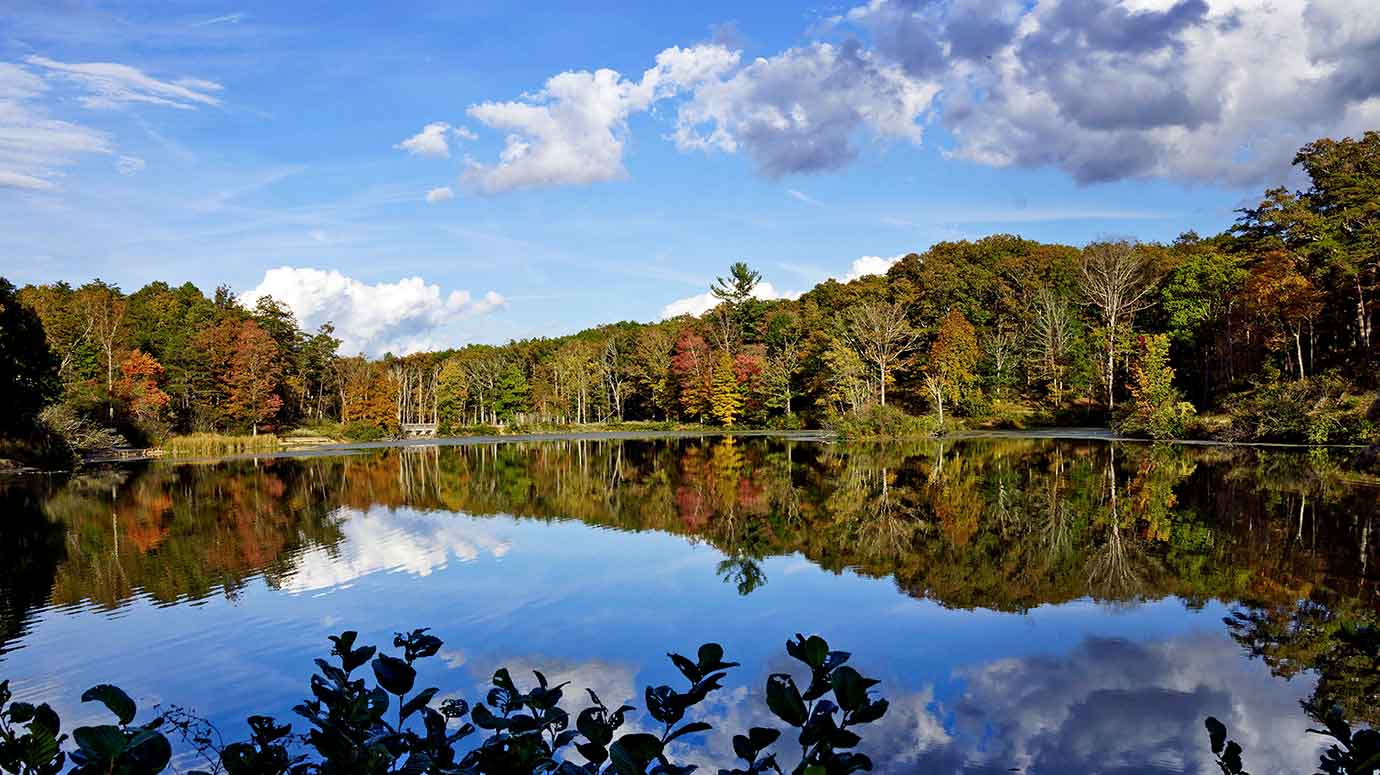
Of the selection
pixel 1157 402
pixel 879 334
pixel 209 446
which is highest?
pixel 879 334

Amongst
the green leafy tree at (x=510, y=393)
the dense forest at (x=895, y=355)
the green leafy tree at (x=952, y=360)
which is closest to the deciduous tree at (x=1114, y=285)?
the dense forest at (x=895, y=355)

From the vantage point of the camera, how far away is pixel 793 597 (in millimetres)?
10219

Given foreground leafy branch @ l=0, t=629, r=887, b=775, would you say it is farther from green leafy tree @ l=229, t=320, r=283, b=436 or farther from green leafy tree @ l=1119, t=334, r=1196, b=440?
green leafy tree @ l=229, t=320, r=283, b=436

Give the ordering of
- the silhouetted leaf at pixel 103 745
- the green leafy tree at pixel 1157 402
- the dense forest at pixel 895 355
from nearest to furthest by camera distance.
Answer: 1. the silhouetted leaf at pixel 103 745
2. the dense forest at pixel 895 355
3. the green leafy tree at pixel 1157 402

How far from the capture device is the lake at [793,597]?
639 centimetres

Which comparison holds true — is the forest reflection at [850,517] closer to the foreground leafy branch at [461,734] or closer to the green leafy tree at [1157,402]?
the green leafy tree at [1157,402]

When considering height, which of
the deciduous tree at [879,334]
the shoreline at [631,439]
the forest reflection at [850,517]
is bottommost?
the shoreline at [631,439]

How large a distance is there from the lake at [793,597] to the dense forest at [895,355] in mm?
14031

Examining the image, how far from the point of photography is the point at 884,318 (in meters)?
49.9

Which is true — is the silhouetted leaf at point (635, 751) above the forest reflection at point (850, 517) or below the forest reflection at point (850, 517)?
above

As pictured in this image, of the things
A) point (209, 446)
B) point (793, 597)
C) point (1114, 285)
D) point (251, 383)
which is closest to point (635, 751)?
point (793, 597)

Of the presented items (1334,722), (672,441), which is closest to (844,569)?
(1334,722)

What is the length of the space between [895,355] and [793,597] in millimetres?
40771

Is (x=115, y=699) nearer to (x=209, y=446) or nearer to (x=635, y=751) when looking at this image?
(x=635, y=751)
